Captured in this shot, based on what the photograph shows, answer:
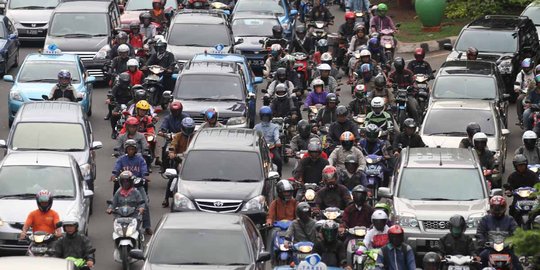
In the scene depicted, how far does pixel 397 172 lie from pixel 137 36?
1488 cm

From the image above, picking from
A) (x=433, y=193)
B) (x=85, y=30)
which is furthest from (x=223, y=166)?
(x=85, y=30)

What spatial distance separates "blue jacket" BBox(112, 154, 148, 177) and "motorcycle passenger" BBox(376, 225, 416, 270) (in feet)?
19.8

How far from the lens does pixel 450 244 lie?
22.2m

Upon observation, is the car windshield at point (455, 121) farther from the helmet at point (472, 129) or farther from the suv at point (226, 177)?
the suv at point (226, 177)

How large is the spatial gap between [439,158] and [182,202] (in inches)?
149

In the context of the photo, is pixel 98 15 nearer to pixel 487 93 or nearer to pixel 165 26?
pixel 165 26

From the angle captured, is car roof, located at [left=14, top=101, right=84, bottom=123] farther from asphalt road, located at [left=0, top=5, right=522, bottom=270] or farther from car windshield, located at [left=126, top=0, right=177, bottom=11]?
car windshield, located at [left=126, top=0, right=177, bottom=11]

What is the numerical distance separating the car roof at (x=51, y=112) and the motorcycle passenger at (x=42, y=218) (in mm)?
5427

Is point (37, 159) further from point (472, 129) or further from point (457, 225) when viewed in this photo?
point (472, 129)

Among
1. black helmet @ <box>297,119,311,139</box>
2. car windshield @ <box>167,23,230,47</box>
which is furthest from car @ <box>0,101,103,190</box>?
car windshield @ <box>167,23,230,47</box>

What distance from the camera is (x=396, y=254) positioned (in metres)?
21.5

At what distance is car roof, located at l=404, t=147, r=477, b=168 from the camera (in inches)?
976

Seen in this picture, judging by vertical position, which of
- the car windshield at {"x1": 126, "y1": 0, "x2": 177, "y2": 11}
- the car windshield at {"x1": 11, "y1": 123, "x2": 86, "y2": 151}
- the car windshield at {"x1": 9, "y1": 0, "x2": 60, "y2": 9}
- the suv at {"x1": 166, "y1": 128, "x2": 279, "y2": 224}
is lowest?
the car windshield at {"x1": 126, "y1": 0, "x2": 177, "y2": 11}

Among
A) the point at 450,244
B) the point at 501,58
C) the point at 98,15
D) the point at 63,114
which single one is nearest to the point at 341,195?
the point at 450,244
